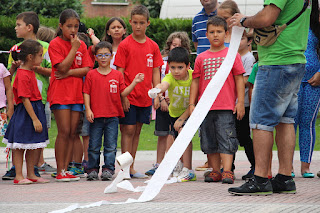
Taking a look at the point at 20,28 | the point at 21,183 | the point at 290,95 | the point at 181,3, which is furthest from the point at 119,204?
the point at 181,3

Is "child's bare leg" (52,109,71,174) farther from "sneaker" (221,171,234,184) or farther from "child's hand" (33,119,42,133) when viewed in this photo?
"sneaker" (221,171,234,184)

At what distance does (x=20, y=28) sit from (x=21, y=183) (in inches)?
79.0

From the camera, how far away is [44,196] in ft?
17.9

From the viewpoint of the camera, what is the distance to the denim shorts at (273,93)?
5.05 meters

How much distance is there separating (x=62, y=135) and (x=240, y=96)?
2046 mm

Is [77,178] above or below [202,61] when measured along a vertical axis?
below

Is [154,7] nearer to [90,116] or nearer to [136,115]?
[136,115]

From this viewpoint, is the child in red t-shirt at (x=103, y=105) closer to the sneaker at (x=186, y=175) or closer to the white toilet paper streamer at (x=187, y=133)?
the sneaker at (x=186, y=175)

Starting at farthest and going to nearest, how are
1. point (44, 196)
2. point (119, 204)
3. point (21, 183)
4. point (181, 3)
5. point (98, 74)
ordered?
1. point (181, 3)
2. point (98, 74)
3. point (21, 183)
4. point (44, 196)
5. point (119, 204)

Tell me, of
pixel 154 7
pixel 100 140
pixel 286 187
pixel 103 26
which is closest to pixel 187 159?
pixel 100 140

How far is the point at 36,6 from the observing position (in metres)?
19.9

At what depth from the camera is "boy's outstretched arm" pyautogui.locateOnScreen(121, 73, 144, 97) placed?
22.0 ft

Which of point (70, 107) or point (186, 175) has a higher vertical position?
point (70, 107)

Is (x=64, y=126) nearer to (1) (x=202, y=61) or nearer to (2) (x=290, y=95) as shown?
(1) (x=202, y=61)
